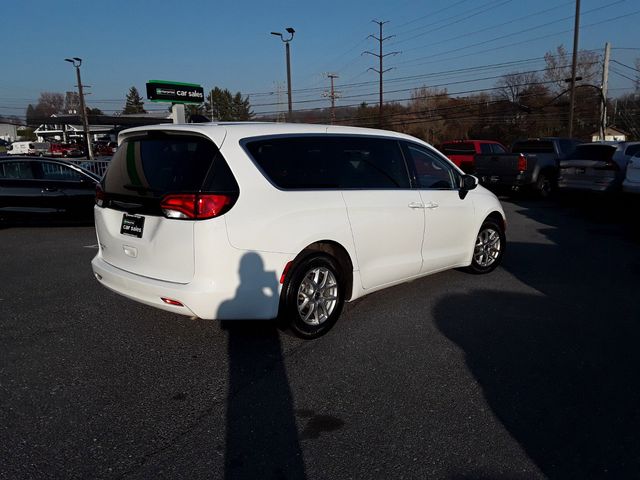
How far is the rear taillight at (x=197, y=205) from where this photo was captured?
3.58 m

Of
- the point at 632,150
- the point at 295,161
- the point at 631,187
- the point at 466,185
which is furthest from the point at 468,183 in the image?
the point at 632,150

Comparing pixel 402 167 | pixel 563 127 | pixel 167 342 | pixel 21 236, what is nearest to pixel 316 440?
pixel 167 342

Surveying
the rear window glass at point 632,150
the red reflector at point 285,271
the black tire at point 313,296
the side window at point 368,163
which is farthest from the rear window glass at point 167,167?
the rear window glass at point 632,150

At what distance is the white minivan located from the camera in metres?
3.65

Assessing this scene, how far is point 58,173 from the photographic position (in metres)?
9.76

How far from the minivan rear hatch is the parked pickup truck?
12.5 metres

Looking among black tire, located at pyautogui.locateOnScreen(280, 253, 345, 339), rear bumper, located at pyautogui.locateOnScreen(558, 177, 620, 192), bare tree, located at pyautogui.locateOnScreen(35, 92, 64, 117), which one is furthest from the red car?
bare tree, located at pyautogui.locateOnScreen(35, 92, 64, 117)

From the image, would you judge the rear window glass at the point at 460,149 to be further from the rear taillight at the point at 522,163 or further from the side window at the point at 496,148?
the rear taillight at the point at 522,163

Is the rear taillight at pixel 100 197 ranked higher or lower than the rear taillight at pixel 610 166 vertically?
higher

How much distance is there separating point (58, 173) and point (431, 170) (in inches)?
299

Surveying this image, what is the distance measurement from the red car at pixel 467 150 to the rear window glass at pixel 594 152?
4.94 m

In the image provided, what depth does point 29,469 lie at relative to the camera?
2553 millimetres

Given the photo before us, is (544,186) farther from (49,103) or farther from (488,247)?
(49,103)

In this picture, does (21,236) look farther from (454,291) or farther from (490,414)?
(490,414)
